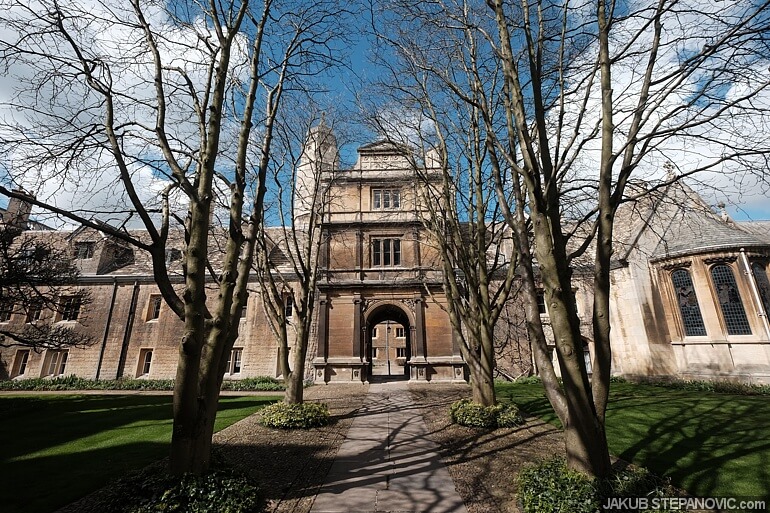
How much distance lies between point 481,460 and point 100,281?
92.9ft

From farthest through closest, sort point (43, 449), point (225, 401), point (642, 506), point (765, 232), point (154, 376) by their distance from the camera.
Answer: point (765, 232) < point (154, 376) < point (225, 401) < point (43, 449) < point (642, 506)

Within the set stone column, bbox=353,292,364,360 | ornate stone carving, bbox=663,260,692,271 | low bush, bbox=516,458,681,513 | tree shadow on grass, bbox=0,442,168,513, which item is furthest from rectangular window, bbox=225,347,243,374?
ornate stone carving, bbox=663,260,692,271

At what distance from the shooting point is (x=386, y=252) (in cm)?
2242

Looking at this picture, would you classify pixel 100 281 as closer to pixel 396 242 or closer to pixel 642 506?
pixel 396 242

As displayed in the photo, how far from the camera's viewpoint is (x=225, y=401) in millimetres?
15219

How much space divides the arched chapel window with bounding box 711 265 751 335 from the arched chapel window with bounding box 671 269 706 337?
98 cm

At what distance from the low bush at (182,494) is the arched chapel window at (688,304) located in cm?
2332

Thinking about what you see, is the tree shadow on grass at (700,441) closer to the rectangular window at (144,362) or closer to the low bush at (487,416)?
the low bush at (487,416)

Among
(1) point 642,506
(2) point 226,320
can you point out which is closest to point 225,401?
(2) point 226,320

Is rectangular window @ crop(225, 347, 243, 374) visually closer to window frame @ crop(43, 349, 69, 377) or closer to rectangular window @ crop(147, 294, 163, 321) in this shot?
rectangular window @ crop(147, 294, 163, 321)

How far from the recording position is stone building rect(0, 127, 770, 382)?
17.8m

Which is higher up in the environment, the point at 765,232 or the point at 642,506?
the point at 765,232

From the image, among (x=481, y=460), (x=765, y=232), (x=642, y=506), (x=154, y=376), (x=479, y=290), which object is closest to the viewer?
(x=642, y=506)

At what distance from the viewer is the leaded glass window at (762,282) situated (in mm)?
17281
